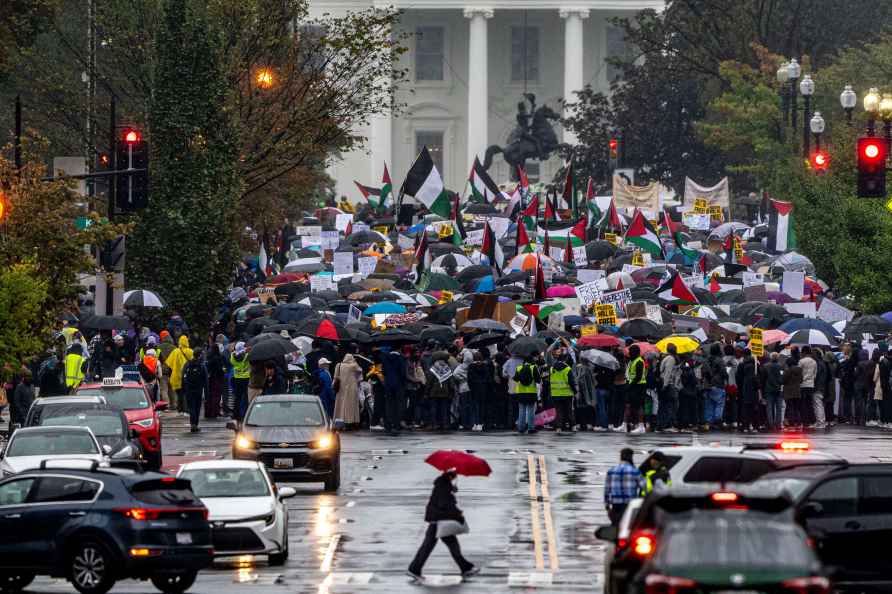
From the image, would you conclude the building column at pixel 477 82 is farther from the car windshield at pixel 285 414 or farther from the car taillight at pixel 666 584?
the car taillight at pixel 666 584

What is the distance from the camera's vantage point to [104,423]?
1225 inches

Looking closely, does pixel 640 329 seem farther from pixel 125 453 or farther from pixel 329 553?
pixel 329 553

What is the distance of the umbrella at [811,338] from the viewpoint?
43.1 meters

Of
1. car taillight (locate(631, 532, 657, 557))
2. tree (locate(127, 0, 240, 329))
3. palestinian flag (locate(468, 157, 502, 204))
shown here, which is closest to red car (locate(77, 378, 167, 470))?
tree (locate(127, 0, 240, 329))

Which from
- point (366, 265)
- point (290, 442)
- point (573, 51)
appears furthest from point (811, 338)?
point (573, 51)

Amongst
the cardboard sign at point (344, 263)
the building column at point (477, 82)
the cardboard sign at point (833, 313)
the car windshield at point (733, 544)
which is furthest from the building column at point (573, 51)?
the car windshield at point (733, 544)

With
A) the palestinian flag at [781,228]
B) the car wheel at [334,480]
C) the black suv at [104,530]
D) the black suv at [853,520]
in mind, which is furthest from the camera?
the palestinian flag at [781,228]

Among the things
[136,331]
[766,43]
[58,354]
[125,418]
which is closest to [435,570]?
[125,418]

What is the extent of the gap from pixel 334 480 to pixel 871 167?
1036 cm

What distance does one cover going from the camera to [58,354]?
3866 cm

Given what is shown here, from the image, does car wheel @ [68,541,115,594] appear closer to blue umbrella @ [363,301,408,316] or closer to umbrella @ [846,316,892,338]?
blue umbrella @ [363,301,408,316]

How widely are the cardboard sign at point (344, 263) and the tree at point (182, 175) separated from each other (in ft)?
13.2

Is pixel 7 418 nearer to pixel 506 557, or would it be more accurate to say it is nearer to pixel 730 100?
pixel 506 557

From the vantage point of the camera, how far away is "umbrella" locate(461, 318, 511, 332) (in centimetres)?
4272
